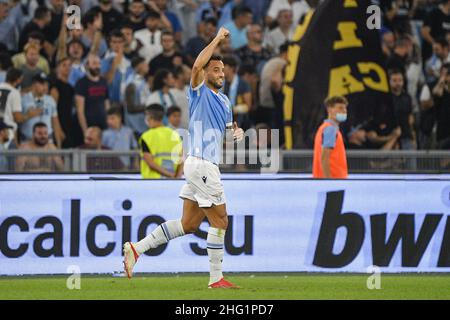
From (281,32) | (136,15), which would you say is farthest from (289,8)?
(136,15)

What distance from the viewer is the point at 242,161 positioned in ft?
64.1

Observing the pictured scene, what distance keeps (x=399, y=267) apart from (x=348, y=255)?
68cm

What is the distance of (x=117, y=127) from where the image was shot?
68.4 ft

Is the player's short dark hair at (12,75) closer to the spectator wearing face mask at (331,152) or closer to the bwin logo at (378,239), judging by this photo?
the spectator wearing face mask at (331,152)

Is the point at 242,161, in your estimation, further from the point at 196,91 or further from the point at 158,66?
the point at 196,91

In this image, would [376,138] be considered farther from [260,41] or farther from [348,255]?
[348,255]

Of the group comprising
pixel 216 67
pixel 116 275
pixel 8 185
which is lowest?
pixel 116 275

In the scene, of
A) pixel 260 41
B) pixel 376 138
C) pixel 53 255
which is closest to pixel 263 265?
pixel 53 255

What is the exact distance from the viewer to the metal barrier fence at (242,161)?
18.9 metres

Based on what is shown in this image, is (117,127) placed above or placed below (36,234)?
above

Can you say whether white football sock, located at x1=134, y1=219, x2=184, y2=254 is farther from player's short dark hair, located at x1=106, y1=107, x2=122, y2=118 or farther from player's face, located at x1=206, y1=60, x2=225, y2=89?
player's short dark hair, located at x1=106, y1=107, x2=122, y2=118

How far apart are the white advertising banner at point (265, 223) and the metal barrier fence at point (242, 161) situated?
8.30 feet

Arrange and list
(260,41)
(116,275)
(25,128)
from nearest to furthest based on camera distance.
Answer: (116,275), (25,128), (260,41)

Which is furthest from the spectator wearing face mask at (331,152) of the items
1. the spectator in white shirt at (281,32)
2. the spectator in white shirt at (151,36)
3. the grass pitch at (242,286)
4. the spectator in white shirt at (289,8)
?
the spectator in white shirt at (289,8)
